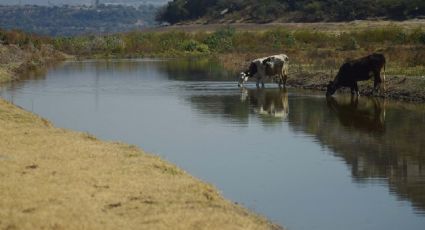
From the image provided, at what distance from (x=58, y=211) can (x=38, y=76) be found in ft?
109

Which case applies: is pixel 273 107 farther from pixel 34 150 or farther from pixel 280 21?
pixel 280 21

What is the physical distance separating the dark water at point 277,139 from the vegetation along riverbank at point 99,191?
1108mm

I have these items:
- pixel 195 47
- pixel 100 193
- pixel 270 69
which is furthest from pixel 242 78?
pixel 195 47

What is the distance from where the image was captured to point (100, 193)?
11.6m

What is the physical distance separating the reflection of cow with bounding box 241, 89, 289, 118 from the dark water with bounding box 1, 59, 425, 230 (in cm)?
→ 4

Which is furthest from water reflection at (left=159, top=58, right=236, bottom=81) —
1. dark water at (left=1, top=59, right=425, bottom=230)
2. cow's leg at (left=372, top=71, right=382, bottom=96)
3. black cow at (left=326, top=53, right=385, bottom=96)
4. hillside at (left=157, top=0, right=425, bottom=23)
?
hillside at (left=157, top=0, right=425, bottom=23)

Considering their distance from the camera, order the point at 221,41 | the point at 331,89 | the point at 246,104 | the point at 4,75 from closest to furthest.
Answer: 1. the point at 246,104
2. the point at 331,89
3. the point at 4,75
4. the point at 221,41

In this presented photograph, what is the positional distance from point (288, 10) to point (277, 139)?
9192 centimetres

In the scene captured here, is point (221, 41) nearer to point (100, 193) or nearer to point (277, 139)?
point (277, 139)

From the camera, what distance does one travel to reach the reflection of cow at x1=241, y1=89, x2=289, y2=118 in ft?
83.7

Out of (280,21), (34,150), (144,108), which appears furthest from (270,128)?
(280,21)

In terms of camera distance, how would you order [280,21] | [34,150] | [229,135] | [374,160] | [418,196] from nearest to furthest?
[418,196] < [34,150] < [374,160] < [229,135] < [280,21]

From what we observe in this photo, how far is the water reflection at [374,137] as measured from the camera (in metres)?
14.7

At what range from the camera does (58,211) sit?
34.5ft
